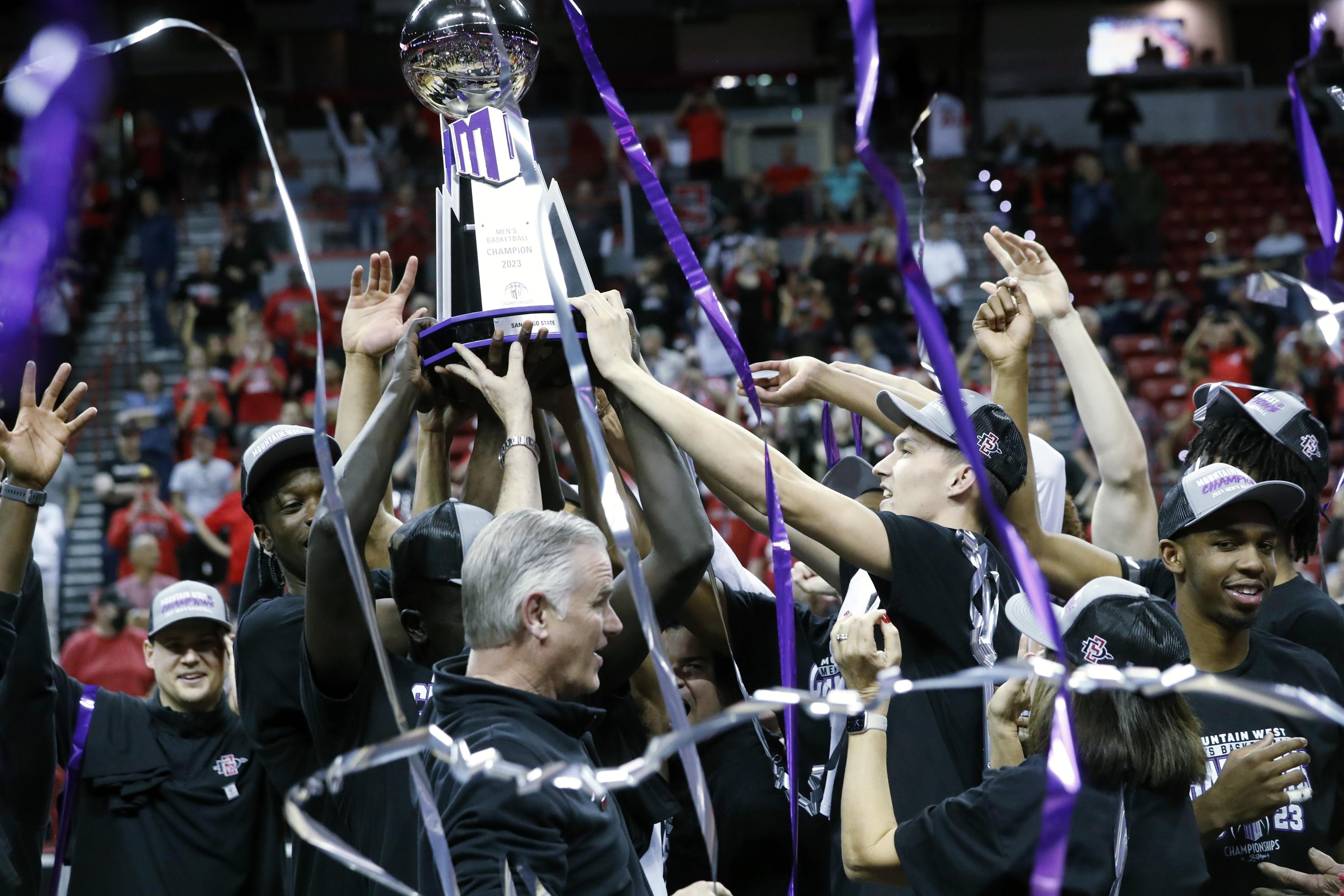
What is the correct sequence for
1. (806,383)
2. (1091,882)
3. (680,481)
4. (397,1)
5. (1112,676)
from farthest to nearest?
1. (397,1)
2. (806,383)
3. (680,481)
4. (1091,882)
5. (1112,676)

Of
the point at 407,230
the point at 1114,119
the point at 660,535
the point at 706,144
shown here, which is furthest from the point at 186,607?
the point at 1114,119

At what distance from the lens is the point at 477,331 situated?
9.41 ft

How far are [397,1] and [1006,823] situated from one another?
69.5 ft

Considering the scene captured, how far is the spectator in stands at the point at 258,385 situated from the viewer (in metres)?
11.9

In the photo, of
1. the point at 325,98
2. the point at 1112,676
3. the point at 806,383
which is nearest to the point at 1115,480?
the point at 806,383

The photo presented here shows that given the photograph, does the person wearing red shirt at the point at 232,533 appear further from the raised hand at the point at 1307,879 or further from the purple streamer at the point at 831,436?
the raised hand at the point at 1307,879

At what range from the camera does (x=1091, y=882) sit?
231 centimetres

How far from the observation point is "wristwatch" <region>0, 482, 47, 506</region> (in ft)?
10.0

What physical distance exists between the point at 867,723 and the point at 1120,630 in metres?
0.47

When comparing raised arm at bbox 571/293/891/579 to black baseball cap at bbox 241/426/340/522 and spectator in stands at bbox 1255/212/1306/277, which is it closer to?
black baseball cap at bbox 241/426/340/522

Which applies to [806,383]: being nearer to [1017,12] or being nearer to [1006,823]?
[1006,823]

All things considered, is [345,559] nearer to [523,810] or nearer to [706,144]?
[523,810]

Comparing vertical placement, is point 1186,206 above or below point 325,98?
below

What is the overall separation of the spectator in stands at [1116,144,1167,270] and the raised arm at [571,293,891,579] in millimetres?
14623
